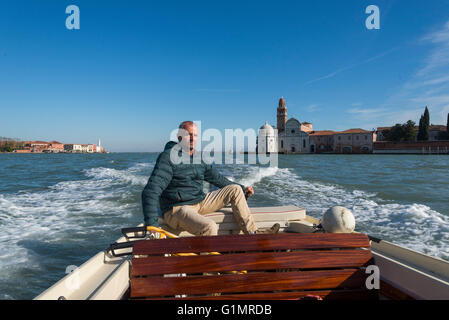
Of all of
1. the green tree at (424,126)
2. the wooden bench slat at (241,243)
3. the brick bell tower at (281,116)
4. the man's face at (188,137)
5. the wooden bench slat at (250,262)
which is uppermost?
Answer: the brick bell tower at (281,116)

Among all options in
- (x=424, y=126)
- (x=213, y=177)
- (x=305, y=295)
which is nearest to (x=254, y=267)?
(x=305, y=295)

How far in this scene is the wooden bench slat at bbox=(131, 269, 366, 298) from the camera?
1.59 m

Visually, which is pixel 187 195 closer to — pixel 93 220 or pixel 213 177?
pixel 213 177

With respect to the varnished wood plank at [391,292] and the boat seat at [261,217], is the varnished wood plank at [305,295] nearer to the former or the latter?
the varnished wood plank at [391,292]

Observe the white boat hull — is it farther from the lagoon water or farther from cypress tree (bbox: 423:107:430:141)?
cypress tree (bbox: 423:107:430:141)

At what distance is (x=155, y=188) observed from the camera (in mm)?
2592

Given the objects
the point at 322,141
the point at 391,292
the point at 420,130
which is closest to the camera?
the point at 391,292

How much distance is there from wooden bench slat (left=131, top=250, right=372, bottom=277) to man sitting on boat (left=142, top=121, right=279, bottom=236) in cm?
90

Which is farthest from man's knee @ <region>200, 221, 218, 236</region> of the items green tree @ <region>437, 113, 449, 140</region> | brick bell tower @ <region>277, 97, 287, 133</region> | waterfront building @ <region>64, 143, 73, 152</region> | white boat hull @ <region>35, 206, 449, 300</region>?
waterfront building @ <region>64, 143, 73, 152</region>

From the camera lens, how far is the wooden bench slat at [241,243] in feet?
5.46

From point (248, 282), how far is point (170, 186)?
1.45 meters

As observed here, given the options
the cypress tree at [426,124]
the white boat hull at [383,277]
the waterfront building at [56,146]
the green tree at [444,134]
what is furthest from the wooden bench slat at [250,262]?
the waterfront building at [56,146]

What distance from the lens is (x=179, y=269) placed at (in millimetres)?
1624
